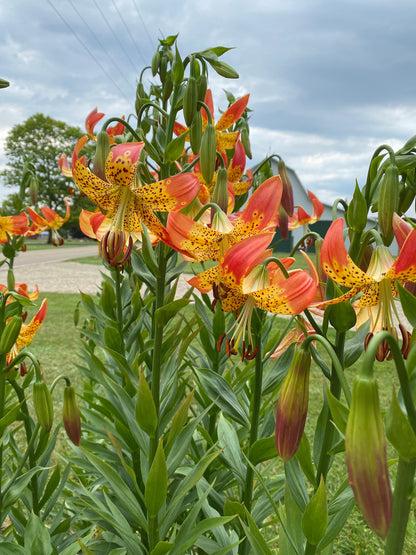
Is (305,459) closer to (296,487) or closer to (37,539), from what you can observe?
(296,487)

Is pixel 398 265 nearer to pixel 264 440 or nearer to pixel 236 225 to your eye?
pixel 236 225

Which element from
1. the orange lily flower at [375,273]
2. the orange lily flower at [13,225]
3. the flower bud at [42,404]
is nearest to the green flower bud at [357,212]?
the orange lily flower at [375,273]

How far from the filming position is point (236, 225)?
676 millimetres

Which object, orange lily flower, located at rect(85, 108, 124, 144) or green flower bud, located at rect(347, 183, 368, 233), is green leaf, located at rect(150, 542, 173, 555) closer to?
green flower bud, located at rect(347, 183, 368, 233)

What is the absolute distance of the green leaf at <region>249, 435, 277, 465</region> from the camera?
0.79 m

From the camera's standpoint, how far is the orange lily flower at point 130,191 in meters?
0.69

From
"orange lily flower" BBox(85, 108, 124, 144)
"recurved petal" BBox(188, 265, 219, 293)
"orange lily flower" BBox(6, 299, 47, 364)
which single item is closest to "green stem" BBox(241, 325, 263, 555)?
"recurved petal" BBox(188, 265, 219, 293)

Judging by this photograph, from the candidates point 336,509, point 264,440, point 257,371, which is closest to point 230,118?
point 257,371

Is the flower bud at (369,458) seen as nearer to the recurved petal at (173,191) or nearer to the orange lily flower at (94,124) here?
the recurved petal at (173,191)

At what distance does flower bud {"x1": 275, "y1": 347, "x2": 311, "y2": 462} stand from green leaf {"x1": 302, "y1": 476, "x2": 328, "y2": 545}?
143 mm

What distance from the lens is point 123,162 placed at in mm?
697

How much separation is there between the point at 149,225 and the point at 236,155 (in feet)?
1.17

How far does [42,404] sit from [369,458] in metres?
0.62

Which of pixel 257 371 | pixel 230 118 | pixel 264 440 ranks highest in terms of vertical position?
pixel 230 118
